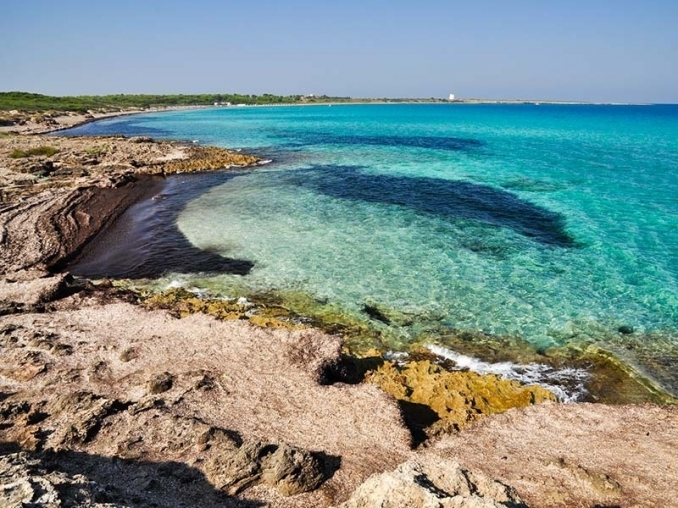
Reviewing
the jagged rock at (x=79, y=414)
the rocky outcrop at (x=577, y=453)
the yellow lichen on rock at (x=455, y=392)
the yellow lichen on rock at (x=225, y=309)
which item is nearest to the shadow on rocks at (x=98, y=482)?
the jagged rock at (x=79, y=414)

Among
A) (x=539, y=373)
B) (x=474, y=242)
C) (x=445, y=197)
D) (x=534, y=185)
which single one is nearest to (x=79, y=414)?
(x=539, y=373)

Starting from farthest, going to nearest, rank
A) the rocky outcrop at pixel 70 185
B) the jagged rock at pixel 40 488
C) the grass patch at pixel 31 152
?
the grass patch at pixel 31 152
the rocky outcrop at pixel 70 185
the jagged rock at pixel 40 488

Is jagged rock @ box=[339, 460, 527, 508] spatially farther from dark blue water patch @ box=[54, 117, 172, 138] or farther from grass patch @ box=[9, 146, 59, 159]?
dark blue water patch @ box=[54, 117, 172, 138]

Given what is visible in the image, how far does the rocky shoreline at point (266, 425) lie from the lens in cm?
807

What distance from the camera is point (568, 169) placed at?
4775cm

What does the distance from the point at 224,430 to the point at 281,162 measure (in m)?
46.4

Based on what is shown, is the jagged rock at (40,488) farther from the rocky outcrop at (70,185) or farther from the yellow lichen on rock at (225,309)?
the rocky outcrop at (70,185)

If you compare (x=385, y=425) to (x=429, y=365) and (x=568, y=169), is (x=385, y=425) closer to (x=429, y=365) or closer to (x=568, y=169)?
(x=429, y=365)

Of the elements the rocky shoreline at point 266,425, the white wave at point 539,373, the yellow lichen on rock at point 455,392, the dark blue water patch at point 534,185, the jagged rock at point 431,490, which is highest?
the dark blue water patch at point 534,185

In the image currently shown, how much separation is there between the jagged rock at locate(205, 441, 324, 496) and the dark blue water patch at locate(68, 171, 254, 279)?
44.1 ft

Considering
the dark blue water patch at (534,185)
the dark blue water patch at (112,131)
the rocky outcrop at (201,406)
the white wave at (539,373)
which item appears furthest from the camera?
the dark blue water patch at (112,131)

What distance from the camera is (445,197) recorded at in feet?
118

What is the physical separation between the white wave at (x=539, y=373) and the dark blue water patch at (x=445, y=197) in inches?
528

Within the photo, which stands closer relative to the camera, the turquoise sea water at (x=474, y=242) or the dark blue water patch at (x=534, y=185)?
the turquoise sea water at (x=474, y=242)
